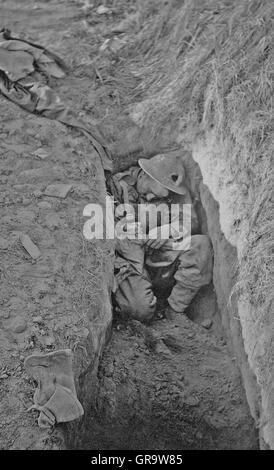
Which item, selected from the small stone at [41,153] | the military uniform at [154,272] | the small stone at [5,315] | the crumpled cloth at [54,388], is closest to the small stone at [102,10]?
the small stone at [41,153]

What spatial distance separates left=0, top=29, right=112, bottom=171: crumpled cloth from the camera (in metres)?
5.15

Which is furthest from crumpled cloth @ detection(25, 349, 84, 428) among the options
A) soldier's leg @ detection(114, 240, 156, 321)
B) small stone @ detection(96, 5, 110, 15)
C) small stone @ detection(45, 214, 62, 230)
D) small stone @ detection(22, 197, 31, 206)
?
small stone @ detection(96, 5, 110, 15)

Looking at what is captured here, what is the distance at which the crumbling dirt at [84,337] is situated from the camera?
365 cm

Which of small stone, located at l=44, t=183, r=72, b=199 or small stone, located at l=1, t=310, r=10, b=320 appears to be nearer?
small stone, located at l=1, t=310, r=10, b=320

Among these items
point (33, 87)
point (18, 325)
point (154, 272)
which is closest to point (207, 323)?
point (154, 272)

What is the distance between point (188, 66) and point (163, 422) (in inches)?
106

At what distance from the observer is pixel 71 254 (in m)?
4.20

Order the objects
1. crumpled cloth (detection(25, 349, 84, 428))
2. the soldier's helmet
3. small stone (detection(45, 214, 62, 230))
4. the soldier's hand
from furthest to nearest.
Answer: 1. the soldier's helmet
2. the soldier's hand
3. small stone (detection(45, 214, 62, 230))
4. crumpled cloth (detection(25, 349, 84, 428))

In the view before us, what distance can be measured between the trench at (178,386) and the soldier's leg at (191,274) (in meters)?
0.08

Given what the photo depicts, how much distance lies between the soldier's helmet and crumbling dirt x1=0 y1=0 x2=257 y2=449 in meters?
0.38

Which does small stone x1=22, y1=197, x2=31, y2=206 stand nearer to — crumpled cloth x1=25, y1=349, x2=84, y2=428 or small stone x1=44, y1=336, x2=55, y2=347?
small stone x1=44, y1=336, x2=55, y2=347

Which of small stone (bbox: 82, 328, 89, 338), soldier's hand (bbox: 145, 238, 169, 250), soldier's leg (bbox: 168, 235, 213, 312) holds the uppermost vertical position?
small stone (bbox: 82, 328, 89, 338)

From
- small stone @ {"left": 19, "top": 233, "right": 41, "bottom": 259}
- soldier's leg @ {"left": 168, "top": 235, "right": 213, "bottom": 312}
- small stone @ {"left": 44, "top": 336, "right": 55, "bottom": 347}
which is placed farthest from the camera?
soldier's leg @ {"left": 168, "top": 235, "right": 213, "bottom": 312}
